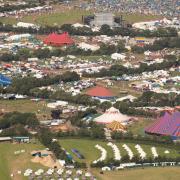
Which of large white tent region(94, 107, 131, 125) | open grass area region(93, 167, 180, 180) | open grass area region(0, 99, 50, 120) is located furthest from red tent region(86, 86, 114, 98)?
open grass area region(93, 167, 180, 180)

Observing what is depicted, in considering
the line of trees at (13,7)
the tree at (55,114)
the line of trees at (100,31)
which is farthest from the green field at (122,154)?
the line of trees at (13,7)

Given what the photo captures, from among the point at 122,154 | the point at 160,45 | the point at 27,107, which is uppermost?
the point at 122,154

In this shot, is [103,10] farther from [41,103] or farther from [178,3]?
[41,103]

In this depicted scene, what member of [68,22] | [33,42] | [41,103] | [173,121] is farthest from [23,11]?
[173,121]

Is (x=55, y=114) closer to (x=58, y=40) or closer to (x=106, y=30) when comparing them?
(x=58, y=40)

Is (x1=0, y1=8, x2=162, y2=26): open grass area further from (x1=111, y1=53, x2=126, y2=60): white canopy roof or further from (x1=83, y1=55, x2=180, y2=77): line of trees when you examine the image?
(x1=83, y1=55, x2=180, y2=77): line of trees

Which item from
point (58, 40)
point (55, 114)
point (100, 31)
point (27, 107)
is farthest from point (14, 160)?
point (100, 31)

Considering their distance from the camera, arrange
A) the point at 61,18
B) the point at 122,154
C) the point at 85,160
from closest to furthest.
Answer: the point at 85,160 < the point at 122,154 < the point at 61,18
